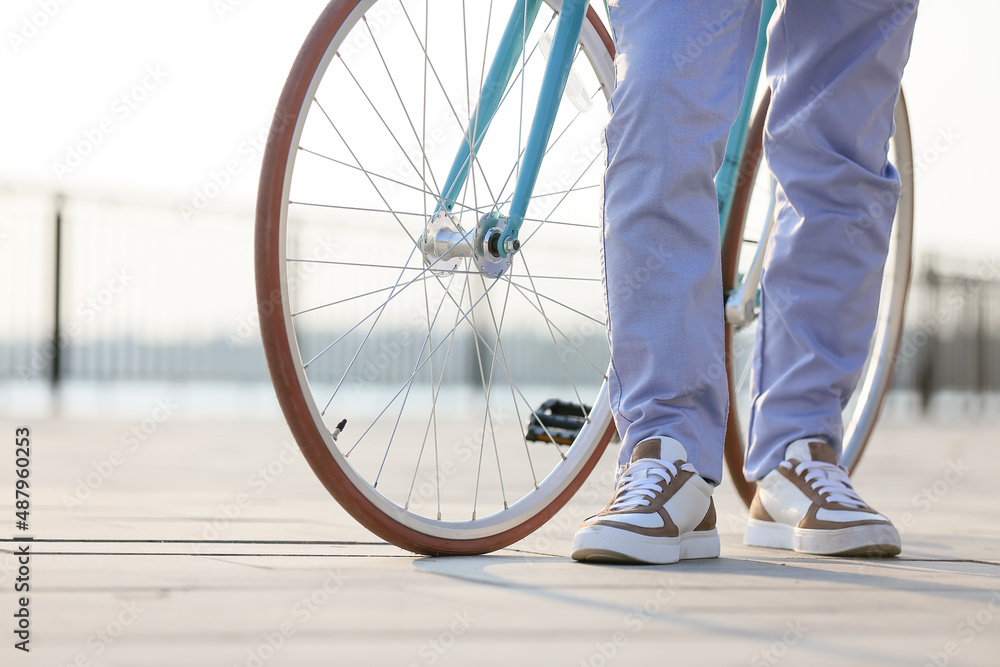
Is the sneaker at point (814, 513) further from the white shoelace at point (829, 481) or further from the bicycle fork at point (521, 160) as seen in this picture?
the bicycle fork at point (521, 160)

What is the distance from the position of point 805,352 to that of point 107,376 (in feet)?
22.7

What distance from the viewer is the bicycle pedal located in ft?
4.66

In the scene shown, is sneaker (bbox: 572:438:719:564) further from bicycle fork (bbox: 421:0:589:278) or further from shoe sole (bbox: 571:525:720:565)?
bicycle fork (bbox: 421:0:589:278)

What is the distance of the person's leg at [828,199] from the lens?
4.72 feet

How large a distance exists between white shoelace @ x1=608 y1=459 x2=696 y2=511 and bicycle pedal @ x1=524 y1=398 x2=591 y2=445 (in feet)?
0.70

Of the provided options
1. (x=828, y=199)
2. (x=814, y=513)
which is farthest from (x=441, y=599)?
(x=828, y=199)

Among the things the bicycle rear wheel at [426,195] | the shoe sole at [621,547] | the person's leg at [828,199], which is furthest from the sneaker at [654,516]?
the person's leg at [828,199]

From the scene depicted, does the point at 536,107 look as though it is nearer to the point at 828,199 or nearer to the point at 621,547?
the point at 828,199

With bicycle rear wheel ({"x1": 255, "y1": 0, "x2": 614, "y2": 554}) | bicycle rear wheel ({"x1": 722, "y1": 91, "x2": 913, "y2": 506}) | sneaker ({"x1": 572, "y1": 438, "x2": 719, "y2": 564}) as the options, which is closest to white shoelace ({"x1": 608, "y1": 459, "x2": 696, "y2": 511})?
sneaker ({"x1": 572, "y1": 438, "x2": 719, "y2": 564})

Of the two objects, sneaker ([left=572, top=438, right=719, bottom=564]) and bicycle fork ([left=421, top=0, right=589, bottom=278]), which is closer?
sneaker ([left=572, top=438, right=719, bottom=564])

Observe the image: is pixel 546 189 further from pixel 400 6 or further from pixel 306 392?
pixel 306 392

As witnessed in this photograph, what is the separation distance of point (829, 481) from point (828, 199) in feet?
1.21

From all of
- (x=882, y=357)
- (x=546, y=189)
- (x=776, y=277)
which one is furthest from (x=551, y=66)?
(x=882, y=357)

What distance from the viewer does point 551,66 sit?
1.35m
